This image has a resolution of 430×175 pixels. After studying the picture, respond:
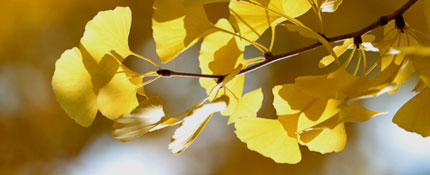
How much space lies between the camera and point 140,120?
0.73 ft

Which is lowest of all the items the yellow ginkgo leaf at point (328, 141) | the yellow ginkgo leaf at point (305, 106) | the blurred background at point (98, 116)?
the blurred background at point (98, 116)

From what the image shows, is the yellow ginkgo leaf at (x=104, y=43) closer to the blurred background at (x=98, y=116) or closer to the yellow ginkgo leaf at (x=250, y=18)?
the yellow ginkgo leaf at (x=250, y=18)

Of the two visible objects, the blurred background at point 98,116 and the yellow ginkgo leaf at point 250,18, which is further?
the blurred background at point 98,116

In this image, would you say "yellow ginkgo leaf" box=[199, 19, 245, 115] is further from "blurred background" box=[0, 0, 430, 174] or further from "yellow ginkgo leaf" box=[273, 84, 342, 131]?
"blurred background" box=[0, 0, 430, 174]

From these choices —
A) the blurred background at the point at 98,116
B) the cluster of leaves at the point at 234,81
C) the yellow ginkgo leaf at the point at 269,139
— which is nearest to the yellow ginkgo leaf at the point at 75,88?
the cluster of leaves at the point at 234,81

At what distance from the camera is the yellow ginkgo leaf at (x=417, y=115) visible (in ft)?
0.83

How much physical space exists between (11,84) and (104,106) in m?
1.13

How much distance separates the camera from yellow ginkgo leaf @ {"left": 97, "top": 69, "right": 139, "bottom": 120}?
0.85 ft

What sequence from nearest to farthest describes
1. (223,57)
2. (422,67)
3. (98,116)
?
(422,67), (223,57), (98,116)

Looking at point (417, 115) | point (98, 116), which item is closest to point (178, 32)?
point (417, 115)

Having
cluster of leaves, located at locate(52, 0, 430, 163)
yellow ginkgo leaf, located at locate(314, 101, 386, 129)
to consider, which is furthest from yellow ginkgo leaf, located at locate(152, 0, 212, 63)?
yellow ginkgo leaf, located at locate(314, 101, 386, 129)

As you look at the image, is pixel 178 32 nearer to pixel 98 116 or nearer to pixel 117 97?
pixel 117 97

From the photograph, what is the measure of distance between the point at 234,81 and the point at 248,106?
0.08ft

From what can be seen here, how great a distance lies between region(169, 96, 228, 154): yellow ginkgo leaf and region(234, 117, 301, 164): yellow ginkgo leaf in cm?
7
